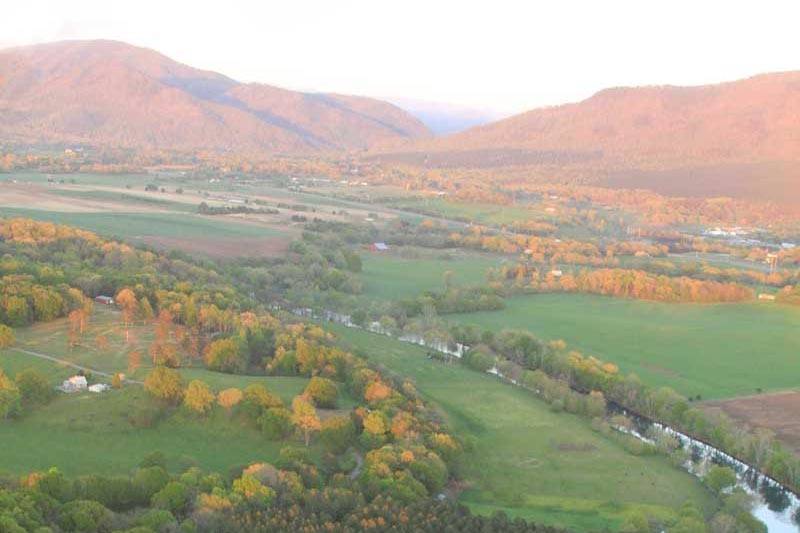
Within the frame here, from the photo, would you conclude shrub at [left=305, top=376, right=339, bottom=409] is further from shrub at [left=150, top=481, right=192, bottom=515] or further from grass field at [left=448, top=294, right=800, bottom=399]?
grass field at [left=448, top=294, right=800, bottom=399]

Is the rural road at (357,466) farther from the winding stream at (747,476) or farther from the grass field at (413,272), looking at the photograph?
the grass field at (413,272)

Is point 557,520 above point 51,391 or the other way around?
the other way around

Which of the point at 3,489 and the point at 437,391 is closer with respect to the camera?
the point at 3,489

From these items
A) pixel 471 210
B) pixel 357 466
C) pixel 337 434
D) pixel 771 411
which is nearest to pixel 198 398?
pixel 337 434

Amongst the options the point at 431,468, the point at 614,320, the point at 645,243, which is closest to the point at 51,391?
the point at 431,468

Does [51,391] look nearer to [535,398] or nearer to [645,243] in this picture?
[535,398]

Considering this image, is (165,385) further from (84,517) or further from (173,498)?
(84,517)

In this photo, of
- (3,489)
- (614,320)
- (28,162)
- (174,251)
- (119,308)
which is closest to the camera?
(3,489)

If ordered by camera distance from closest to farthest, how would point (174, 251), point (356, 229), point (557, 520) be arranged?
1. point (557, 520)
2. point (174, 251)
3. point (356, 229)
